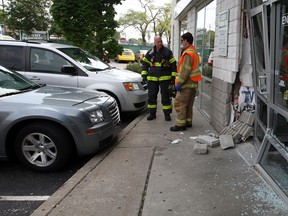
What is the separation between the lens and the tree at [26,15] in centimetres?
3644

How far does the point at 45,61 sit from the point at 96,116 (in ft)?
10.1

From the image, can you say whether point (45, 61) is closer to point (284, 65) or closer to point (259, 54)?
point (259, 54)

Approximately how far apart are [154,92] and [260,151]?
3.38 metres

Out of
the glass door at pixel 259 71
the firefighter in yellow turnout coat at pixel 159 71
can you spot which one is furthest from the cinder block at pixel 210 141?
the firefighter in yellow turnout coat at pixel 159 71

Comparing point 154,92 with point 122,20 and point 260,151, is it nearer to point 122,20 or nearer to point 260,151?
point 260,151

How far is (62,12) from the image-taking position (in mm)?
10578

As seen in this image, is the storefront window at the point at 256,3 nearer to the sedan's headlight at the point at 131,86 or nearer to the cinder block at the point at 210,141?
the cinder block at the point at 210,141

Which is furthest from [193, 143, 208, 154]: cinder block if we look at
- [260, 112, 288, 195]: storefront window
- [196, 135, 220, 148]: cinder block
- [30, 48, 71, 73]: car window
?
[30, 48, 71, 73]: car window

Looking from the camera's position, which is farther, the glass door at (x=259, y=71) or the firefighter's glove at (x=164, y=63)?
the firefighter's glove at (x=164, y=63)

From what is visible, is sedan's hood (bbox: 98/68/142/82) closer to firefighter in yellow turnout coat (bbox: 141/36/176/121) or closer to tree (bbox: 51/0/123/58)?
firefighter in yellow turnout coat (bbox: 141/36/176/121)

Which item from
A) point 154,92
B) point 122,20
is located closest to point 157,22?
point 122,20

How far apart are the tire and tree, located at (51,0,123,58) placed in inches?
279

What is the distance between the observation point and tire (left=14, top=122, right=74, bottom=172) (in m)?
4.39

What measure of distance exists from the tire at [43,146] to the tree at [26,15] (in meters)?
35.2
